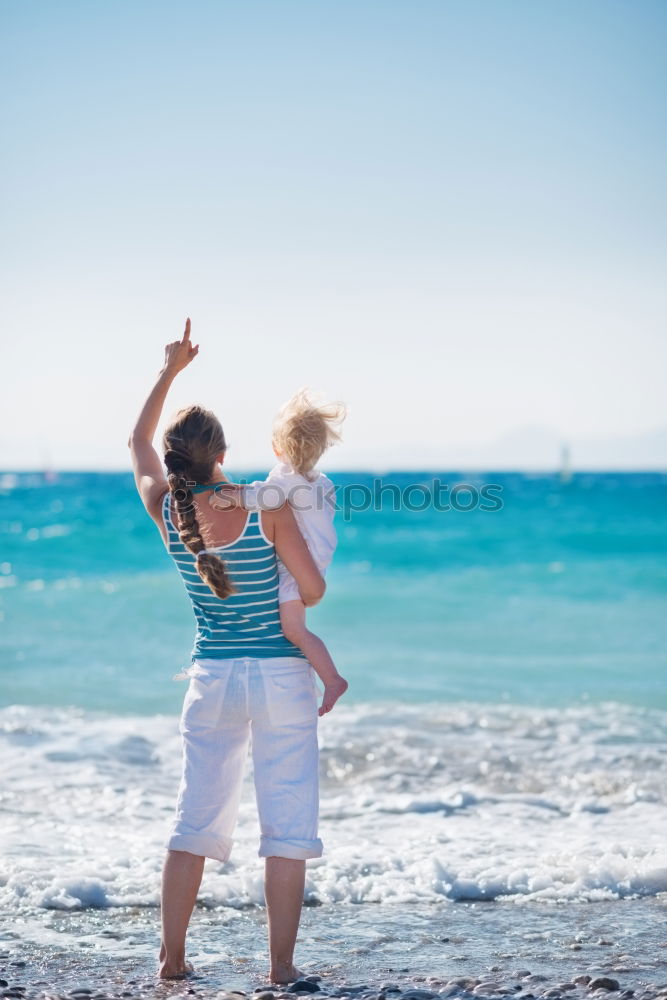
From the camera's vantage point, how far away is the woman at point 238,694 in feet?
10.8

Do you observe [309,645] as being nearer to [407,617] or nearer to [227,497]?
[227,497]

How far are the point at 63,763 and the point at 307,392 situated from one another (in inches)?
182

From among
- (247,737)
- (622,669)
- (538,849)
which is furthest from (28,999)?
(622,669)

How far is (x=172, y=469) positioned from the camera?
3.36 meters

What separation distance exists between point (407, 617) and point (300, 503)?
1198 centimetres

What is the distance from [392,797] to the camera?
620 centimetres

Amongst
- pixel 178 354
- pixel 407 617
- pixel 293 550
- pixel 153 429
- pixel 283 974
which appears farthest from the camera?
pixel 407 617

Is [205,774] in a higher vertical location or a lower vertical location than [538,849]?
higher

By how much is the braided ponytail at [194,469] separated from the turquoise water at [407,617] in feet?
18.7

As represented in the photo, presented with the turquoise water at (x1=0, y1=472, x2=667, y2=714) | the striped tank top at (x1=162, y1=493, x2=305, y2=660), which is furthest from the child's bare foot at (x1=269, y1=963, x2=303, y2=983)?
the turquoise water at (x1=0, y1=472, x2=667, y2=714)

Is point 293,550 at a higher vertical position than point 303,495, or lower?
lower

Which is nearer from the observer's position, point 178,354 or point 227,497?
point 227,497

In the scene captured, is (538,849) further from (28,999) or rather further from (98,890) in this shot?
(28,999)

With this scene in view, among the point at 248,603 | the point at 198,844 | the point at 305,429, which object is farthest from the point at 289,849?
the point at 305,429
